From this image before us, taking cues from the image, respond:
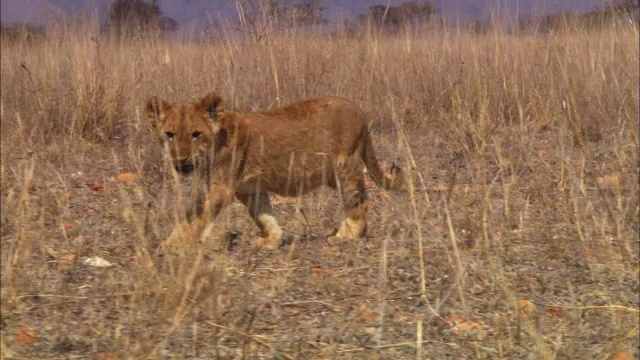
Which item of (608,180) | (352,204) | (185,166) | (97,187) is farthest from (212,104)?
(608,180)

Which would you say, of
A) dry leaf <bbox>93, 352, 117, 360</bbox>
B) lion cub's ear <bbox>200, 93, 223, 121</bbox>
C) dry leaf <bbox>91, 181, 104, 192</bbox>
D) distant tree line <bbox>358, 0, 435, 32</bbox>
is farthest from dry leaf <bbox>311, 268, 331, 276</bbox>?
distant tree line <bbox>358, 0, 435, 32</bbox>

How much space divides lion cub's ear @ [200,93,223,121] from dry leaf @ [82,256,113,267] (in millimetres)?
966

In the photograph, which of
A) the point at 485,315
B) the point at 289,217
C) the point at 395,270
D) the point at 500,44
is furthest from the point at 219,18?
the point at 485,315

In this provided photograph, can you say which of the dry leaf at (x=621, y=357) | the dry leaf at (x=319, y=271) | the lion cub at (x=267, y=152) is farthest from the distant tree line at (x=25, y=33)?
the dry leaf at (x=621, y=357)

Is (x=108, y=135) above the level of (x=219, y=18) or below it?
below

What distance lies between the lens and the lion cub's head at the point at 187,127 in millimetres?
4617

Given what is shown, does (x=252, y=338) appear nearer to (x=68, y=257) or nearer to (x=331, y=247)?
(x=68, y=257)

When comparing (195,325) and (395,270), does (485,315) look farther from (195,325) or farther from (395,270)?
(195,325)

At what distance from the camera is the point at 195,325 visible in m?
3.19

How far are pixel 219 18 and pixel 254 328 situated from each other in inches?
196

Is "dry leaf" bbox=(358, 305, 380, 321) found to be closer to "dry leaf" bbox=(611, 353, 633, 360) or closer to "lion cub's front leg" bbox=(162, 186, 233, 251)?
"lion cub's front leg" bbox=(162, 186, 233, 251)

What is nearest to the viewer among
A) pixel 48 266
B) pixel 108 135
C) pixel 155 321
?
pixel 155 321

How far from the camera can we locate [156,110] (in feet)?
15.4

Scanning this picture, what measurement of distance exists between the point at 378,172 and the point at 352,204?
20.0 inches
